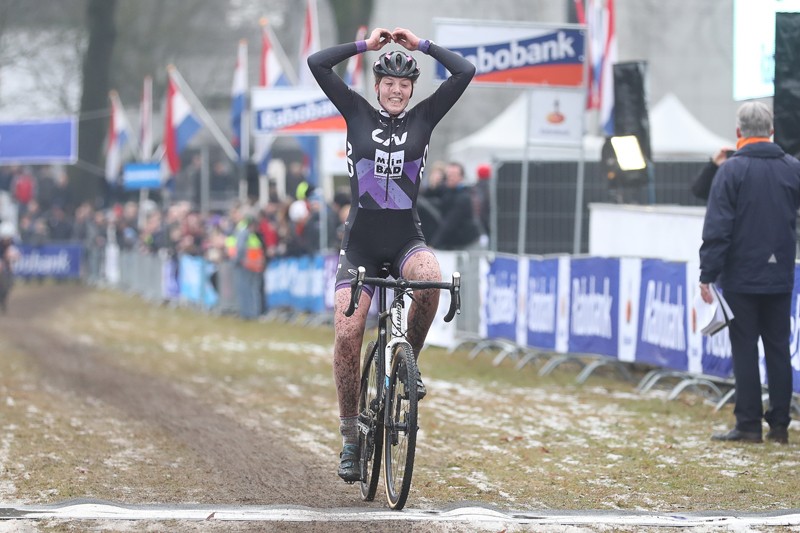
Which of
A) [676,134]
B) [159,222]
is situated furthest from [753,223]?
[159,222]

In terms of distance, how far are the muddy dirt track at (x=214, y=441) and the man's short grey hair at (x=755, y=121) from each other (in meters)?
3.54

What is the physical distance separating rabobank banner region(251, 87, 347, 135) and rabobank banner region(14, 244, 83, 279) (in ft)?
63.0

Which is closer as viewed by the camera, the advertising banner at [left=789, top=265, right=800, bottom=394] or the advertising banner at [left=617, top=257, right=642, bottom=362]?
the advertising banner at [left=789, top=265, right=800, bottom=394]

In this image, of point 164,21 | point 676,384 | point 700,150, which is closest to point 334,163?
point 700,150

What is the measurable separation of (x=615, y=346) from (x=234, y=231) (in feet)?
45.9

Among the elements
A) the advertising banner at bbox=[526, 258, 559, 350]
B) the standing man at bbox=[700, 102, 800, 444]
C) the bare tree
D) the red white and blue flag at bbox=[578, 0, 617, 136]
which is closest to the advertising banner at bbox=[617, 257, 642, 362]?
the advertising banner at bbox=[526, 258, 559, 350]

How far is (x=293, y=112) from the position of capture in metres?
23.1

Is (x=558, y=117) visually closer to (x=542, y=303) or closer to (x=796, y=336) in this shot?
(x=542, y=303)

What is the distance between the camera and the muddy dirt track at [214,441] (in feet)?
25.0

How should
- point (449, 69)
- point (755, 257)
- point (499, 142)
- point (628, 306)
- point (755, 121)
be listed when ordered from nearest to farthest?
point (449, 69)
point (755, 257)
point (755, 121)
point (628, 306)
point (499, 142)

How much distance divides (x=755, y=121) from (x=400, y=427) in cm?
398

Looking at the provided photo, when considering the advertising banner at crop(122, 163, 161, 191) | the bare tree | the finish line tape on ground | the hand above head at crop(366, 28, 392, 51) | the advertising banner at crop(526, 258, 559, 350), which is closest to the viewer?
the finish line tape on ground

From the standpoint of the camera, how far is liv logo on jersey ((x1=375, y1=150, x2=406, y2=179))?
24.9 ft

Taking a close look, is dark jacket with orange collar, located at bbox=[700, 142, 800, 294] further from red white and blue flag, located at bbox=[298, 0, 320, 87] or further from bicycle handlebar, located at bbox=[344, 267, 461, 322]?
red white and blue flag, located at bbox=[298, 0, 320, 87]
